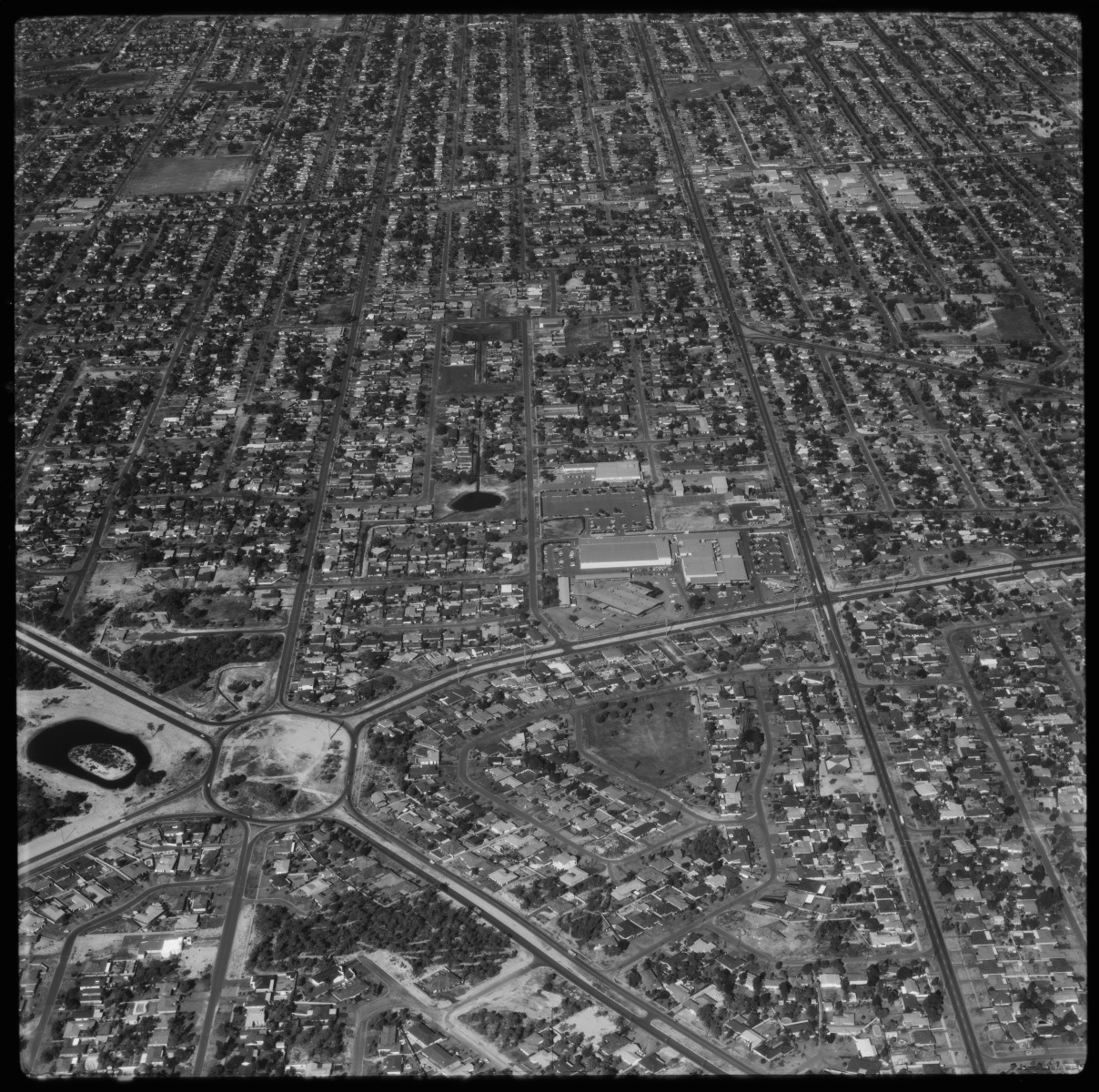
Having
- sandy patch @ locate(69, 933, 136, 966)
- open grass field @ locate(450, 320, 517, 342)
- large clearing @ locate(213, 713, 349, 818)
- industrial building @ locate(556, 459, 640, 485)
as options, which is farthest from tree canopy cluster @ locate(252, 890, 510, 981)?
open grass field @ locate(450, 320, 517, 342)

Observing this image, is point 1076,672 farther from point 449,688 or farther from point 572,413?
point 572,413

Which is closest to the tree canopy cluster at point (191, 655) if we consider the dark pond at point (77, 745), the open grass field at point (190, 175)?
the dark pond at point (77, 745)

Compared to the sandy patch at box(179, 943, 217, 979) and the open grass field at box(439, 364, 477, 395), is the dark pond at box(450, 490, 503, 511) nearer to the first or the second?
the open grass field at box(439, 364, 477, 395)

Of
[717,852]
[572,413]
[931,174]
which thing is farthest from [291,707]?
[931,174]

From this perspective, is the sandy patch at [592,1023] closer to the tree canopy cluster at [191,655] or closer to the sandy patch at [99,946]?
the sandy patch at [99,946]

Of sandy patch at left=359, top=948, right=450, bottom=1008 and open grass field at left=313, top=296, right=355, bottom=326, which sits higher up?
open grass field at left=313, top=296, right=355, bottom=326
